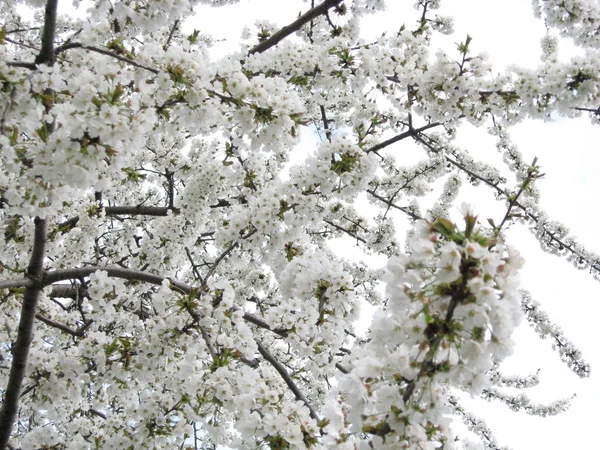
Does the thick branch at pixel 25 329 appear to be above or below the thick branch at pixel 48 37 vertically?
below

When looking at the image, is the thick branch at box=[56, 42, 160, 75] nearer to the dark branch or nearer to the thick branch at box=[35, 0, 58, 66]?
the thick branch at box=[35, 0, 58, 66]

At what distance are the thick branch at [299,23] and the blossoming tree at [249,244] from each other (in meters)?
0.02

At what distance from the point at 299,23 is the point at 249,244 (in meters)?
2.35

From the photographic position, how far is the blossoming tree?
6.42ft

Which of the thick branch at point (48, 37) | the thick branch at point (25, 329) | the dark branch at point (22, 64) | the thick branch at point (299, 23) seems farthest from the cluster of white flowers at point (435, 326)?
the thick branch at point (299, 23)

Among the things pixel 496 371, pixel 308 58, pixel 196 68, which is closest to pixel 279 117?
pixel 196 68

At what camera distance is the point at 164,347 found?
13.3 ft

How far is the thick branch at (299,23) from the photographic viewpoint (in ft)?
15.4

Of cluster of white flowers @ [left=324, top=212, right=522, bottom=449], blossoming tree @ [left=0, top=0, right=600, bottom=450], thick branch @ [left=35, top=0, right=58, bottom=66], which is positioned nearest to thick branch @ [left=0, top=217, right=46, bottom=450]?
blossoming tree @ [left=0, top=0, right=600, bottom=450]

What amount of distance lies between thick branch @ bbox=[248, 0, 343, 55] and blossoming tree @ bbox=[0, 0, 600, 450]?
23mm

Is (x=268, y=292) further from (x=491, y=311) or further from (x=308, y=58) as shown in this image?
(x=491, y=311)

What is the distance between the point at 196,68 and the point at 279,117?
70 cm

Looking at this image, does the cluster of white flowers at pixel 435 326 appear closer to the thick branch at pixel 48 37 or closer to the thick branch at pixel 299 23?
the thick branch at pixel 48 37

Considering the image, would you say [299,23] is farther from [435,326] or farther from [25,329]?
[25,329]
